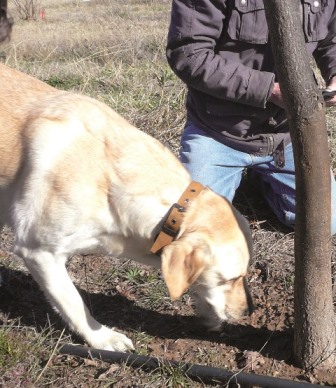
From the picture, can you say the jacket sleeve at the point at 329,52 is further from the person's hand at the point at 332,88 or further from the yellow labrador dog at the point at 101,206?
the yellow labrador dog at the point at 101,206

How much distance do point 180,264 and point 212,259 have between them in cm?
21

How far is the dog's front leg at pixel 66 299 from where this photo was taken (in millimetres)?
2793

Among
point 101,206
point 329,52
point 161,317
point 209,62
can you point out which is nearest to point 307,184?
point 101,206

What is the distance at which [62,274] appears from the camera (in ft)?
9.33

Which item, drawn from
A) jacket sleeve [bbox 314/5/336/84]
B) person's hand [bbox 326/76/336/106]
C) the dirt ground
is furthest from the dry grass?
jacket sleeve [bbox 314/5/336/84]

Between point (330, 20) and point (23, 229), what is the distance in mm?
2357

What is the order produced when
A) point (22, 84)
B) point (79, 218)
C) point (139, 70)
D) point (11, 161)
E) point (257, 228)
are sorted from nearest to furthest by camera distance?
point (79, 218) < point (11, 161) < point (22, 84) < point (257, 228) < point (139, 70)

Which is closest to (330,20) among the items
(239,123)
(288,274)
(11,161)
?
(239,123)

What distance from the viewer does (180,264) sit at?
8.02 ft

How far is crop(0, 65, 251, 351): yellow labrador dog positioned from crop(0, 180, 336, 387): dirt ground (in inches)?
6.7

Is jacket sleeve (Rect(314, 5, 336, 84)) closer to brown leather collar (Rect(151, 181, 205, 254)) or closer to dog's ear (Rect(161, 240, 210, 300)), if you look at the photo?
brown leather collar (Rect(151, 181, 205, 254))

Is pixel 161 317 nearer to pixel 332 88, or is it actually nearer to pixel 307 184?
pixel 307 184

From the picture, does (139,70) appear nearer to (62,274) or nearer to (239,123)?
(239,123)

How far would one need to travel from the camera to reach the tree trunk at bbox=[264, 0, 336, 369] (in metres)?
2.13
